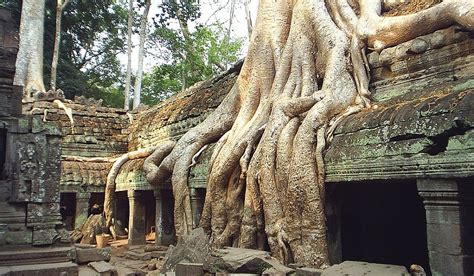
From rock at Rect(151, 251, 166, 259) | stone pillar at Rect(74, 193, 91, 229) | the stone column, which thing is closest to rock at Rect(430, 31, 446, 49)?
rock at Rect(151, 251, 166, 259)

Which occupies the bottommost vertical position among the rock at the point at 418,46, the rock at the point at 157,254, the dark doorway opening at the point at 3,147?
the rock at the point at 157,254

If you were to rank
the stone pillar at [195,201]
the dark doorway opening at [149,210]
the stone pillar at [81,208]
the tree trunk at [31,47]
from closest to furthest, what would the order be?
the stone pillar at [195,201] → the dark doorway opening at [149,210] → the stone pillar at [81,208] → the tree trunk at [31,47]

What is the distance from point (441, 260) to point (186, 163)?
4726 millimetres

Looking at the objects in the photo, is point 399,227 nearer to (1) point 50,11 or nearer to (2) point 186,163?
(2) point 186,163

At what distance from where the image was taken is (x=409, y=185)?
20.4ft

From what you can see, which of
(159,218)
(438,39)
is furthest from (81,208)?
(438,39)

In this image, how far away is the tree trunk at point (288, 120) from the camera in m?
5.14

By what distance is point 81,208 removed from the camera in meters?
11.1

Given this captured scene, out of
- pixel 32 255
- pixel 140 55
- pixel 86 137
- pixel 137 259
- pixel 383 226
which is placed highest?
pixel 140 55

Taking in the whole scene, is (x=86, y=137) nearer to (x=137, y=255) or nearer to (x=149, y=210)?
(x=149, y=210)

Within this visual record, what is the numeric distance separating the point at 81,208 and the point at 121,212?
129 centimetres

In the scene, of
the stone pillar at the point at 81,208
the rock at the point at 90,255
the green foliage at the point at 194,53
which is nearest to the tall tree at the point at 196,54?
the green foliage at the point at 194,53

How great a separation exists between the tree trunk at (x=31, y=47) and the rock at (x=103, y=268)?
10.5 meters

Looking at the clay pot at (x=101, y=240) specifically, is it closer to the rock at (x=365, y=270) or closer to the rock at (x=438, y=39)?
the rock at (x=365, y=270)
